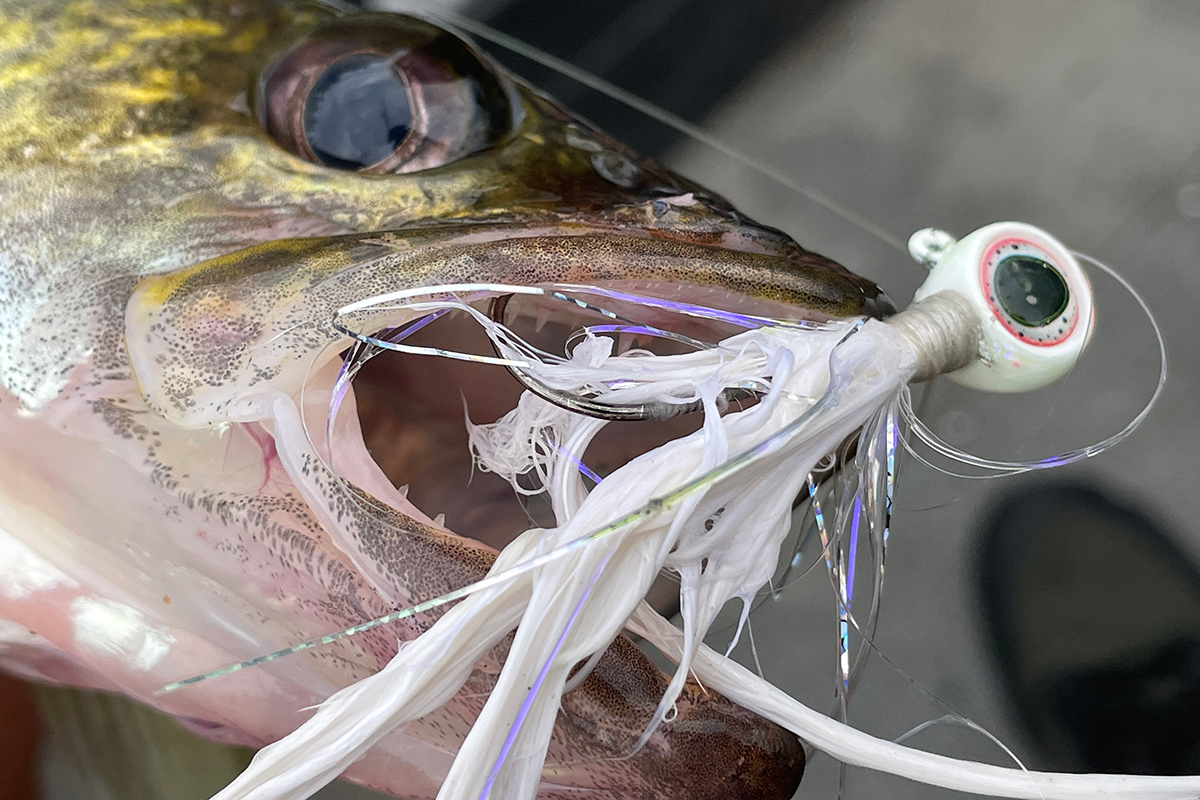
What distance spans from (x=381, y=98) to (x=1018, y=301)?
43 centimetres

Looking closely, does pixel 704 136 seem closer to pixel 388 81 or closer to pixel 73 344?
Answer: pixel 388 81

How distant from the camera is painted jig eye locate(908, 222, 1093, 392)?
0.55m

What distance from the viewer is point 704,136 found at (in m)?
1.15

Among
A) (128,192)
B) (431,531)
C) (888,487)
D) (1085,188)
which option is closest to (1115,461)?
(1085,188)

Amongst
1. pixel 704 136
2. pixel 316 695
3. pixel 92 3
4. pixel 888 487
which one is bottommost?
pixel 316 695

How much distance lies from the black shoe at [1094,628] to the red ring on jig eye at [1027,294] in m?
0.36

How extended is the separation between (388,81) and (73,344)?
0.26 m

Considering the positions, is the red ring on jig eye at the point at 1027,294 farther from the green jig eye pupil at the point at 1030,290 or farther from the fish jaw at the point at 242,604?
the fish jaw at the point at 242,604

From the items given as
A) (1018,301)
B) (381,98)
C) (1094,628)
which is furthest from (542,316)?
(1094,628)

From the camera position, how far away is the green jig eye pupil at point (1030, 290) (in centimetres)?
56

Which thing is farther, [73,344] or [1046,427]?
[1046,427]

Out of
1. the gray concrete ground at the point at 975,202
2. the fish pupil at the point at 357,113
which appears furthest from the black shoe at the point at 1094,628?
the fish pupil at the point at 357,113

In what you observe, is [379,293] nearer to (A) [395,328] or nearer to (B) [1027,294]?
(A) [395,328]

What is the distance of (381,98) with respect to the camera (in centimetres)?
60
